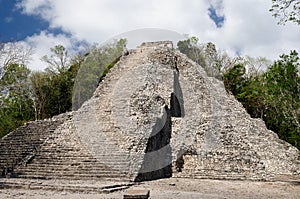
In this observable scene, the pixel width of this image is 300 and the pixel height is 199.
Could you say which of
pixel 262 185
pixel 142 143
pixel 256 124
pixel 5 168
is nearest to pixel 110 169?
pixel 142 143

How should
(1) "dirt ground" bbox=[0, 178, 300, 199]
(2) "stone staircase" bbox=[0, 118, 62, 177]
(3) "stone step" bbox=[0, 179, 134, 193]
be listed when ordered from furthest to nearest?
(2) "stone staircase" bbox=[0, 118, 62, 177]
(3) "stone step" bbox=[0, 179, 134, 193]
(1) "dirt ground" bbox=[0, 178, 300, 199]

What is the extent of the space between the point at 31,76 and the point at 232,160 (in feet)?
67.5

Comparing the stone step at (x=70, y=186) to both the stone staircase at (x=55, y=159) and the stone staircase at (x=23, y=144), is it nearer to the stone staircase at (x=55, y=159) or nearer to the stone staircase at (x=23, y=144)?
the stone staircase at (x=55, y=159)

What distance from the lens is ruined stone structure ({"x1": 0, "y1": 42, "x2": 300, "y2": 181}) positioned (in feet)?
40.1

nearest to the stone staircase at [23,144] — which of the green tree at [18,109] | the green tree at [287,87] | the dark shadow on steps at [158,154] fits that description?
the green tree at [18,109]

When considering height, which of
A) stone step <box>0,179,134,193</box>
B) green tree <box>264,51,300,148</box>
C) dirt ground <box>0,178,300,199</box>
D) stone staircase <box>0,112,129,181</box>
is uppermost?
green tree <box>264,51,300,148</box>

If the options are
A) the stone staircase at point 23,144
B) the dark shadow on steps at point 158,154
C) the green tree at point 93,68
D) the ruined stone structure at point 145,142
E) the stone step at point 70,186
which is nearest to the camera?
the stone step at point 70,186

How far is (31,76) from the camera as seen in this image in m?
28.5

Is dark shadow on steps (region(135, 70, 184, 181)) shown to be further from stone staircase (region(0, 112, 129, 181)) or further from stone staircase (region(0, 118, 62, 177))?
stone staircase (region(0, 118, 62, 177))

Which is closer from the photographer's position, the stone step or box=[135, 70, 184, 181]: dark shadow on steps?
the stone step

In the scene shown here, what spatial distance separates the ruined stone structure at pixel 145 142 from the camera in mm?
12227

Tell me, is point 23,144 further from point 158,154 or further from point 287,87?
point 287,87

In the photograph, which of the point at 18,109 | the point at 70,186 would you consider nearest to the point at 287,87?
→ the point at 70,186

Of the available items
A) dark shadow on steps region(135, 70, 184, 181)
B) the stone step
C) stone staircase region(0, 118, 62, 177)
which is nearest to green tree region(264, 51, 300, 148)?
dark shadow on steps region(135, 70, 184, 181)
